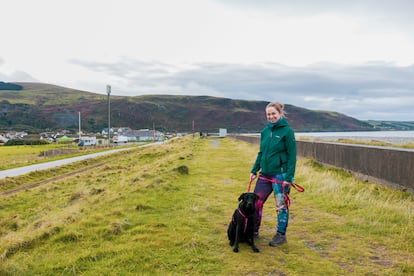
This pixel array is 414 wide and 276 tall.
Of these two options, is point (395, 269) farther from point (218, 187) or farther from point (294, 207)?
point (218, 187)

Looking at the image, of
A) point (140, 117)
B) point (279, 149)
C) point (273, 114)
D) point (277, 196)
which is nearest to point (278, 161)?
point (279, 149)

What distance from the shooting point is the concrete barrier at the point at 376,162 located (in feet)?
26.2

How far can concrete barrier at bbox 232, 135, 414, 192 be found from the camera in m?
8.00

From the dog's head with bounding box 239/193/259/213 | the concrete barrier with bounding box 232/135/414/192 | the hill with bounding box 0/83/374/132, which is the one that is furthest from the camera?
the hill with bounding box 0/83/374/132

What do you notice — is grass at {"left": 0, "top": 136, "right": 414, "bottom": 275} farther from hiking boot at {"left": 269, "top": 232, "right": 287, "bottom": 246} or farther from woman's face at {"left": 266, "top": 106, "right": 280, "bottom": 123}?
woman's face at {"left": 266, "top": 106, "right": 280, "bottom": 123}

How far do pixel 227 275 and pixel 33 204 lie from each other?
34.5ft

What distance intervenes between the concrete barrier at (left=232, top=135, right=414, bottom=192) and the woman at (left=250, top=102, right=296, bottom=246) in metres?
3.89

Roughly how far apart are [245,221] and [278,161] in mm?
1024

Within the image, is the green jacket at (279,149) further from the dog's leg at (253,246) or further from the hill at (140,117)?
the hill at (140,117)

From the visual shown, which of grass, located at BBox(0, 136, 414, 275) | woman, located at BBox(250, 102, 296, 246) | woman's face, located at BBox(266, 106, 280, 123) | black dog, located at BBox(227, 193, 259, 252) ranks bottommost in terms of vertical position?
grass, located at BBox(0, 136, 414, 275)

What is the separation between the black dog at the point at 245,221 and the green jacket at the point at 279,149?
1.75 ft

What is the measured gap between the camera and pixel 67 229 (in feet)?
21.9

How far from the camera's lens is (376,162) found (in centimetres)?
962

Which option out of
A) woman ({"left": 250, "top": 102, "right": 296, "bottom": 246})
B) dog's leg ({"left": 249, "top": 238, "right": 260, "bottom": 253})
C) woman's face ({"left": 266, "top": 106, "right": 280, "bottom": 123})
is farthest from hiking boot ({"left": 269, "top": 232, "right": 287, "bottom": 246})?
woman's face ({"left": 266, "top": 106, "right": 280, "bottom": 123})
